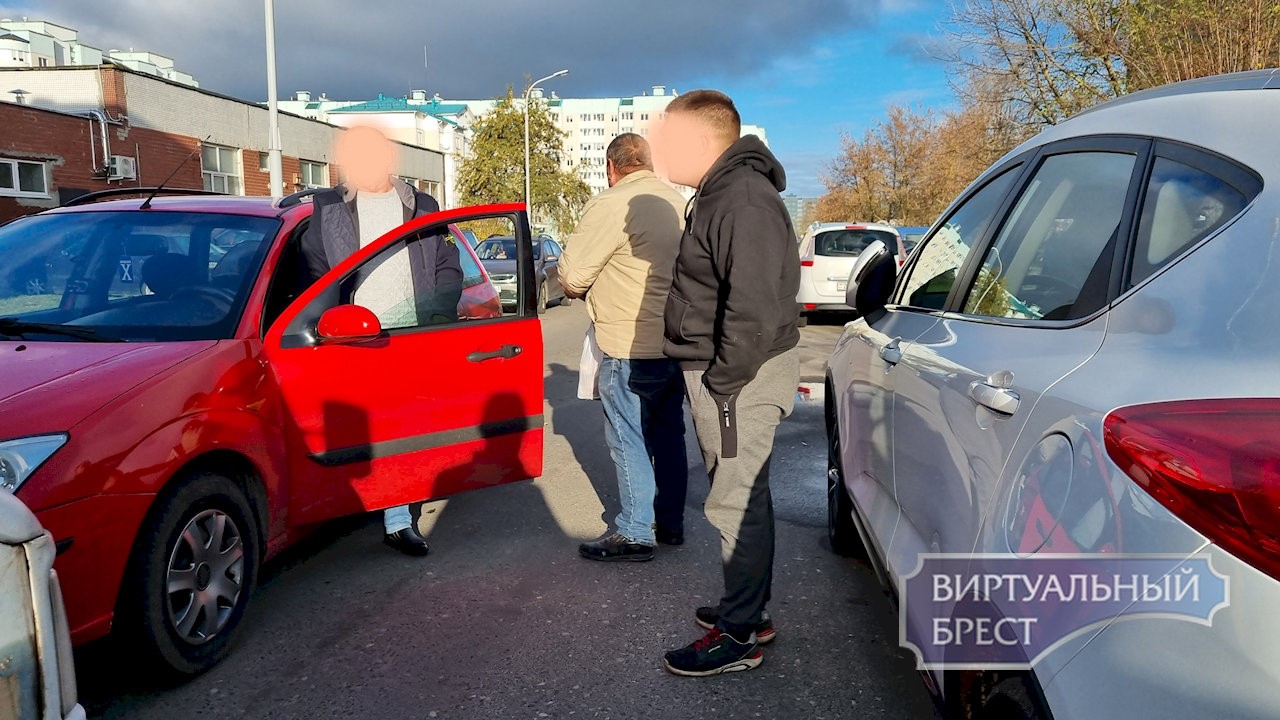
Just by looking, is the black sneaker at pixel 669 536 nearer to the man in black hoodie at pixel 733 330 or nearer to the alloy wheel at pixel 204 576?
the man in black hoodie at pixel 733 330

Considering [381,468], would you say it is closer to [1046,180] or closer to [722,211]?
[722,211]

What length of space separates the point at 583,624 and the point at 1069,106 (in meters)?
15.9

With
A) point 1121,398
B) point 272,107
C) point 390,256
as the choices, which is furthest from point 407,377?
point 272,107

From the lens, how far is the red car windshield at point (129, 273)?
11.3 feet

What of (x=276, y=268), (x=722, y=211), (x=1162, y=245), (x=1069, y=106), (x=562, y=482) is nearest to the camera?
(x=1162, y=245)

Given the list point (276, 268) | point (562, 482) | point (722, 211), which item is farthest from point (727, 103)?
point (562, 482)

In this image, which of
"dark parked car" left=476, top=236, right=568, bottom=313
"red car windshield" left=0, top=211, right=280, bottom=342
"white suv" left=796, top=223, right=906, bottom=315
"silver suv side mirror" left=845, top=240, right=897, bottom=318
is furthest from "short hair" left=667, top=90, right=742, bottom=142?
"white suv" left=796, top=223, right=906, bottom=315

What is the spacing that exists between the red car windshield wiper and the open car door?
0.59 metres

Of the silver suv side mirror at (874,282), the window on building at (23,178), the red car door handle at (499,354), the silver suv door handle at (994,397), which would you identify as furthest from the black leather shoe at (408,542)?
the window on building at (23,178)

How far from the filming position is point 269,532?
3508 millimetres

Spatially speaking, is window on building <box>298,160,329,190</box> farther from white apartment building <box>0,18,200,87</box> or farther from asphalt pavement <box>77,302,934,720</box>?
asphalt pavement <box>77,302,934,720</box>

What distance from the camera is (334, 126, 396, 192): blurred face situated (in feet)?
14.1

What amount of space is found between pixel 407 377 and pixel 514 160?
36.8m

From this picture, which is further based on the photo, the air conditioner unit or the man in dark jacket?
the air conditioner unit
